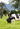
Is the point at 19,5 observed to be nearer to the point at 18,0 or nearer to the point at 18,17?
the point at 18,0

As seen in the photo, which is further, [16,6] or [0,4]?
[0,4]

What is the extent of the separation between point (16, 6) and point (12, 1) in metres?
0.80

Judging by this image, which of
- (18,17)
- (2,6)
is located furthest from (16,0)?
(2,6)

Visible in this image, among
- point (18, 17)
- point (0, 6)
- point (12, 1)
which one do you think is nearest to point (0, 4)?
point (0, 6)

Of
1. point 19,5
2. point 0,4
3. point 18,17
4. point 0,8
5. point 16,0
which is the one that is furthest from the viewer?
point 0,8

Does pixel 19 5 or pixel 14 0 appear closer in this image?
pixel 14 0

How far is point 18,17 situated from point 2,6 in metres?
6.79

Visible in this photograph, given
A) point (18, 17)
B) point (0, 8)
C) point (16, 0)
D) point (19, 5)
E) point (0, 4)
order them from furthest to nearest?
1. point (0, 8)
2. point (0, 4)
3. point (19, 5)
4. point (16, 0)
5. point (18, 17)

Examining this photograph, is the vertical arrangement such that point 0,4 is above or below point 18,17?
above

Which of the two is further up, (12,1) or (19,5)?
(12,1)

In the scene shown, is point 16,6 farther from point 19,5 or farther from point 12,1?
point 12,1

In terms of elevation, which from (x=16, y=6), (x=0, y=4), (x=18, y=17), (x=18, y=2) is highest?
(x=0, y=4)

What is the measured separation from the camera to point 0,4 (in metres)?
8.76

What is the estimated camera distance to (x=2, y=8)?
29.5ft
